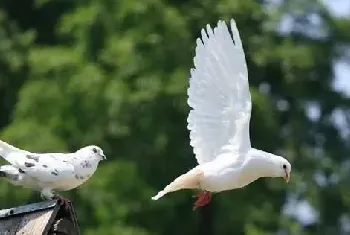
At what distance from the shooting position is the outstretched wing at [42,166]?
848 cm

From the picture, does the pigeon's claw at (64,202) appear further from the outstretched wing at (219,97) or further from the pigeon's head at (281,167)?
the pigeon's head at (281,167)

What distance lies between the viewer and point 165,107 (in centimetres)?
1888

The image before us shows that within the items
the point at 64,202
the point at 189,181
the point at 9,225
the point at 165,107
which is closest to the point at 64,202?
the point at 64,202

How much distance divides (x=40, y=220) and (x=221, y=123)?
1884 mm

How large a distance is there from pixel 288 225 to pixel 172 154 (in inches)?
91.9

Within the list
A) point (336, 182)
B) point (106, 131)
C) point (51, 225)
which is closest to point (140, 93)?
point (106, 131)

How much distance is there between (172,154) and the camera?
19.1 meters

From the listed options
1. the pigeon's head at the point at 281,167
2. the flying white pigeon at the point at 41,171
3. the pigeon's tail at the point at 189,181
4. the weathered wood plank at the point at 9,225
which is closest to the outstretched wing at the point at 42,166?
the flying white pigeon at the point at 41,171

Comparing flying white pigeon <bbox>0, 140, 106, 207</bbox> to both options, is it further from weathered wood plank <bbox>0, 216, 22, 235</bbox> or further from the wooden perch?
weathered wood plank <bbox>0, 216, 22, 235</bbox>

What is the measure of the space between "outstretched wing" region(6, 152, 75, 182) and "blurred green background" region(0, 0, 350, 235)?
27.6 ft

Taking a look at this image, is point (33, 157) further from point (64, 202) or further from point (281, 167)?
point (281, 167)

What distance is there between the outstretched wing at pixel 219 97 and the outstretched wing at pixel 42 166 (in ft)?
4.05

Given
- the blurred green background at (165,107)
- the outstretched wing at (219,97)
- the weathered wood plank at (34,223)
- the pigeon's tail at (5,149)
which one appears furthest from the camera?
the blurred green background at (165,107)

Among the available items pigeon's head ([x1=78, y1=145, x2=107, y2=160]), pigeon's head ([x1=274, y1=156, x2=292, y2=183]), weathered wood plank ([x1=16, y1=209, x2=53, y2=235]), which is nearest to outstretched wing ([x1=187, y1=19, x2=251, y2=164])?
pigeon's head ([x1=274, y1=156, x2=292, y2=183])
